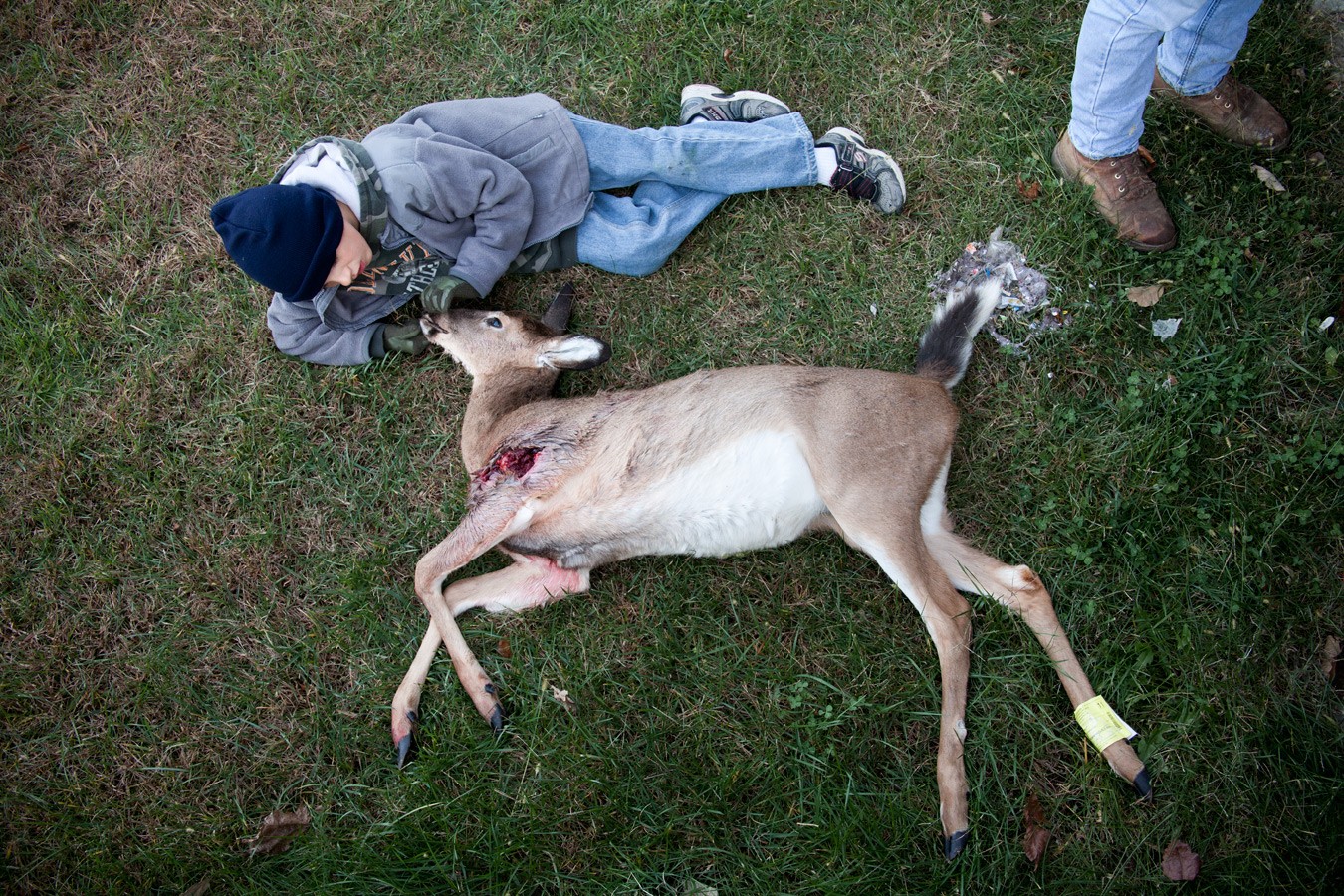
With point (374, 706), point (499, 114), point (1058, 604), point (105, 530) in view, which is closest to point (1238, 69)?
point (1058, 604)

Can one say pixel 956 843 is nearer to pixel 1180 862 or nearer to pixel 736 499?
pixel 1180 862

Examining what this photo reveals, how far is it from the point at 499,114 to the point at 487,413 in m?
1.44

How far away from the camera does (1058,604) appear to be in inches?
138

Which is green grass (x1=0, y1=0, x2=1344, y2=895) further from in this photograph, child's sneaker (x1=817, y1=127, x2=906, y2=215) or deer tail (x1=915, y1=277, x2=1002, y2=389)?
deer tail (x1=915, y1=277, x2=1002, y2=389)

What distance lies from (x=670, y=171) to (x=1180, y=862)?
3699 millimetres

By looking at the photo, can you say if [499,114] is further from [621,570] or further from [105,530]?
[105,530]

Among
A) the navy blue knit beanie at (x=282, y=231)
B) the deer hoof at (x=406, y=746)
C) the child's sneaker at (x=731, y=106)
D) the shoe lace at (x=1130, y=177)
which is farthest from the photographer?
the child's sneaker at (x=731, y=106)

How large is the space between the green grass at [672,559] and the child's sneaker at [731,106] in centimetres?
20

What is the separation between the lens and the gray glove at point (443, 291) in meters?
3.84

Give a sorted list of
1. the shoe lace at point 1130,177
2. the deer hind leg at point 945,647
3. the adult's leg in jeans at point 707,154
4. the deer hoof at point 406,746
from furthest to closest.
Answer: the adult's leg in jeans at point 707,154, the shoe lace at point 1130,177, the deer hoof at point 406,746, the deer hind leg at point 945,647

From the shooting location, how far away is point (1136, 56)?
322 cm

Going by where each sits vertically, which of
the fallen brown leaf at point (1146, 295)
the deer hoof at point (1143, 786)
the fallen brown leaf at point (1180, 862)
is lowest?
the fallen brown leaf at point (1180, 862)

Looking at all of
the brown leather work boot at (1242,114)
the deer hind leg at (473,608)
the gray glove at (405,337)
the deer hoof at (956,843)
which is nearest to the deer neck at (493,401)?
the gray glove at (405,337)

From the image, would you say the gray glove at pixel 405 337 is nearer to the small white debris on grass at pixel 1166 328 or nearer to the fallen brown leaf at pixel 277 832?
the fallen brown leaf at pixel 277 832
